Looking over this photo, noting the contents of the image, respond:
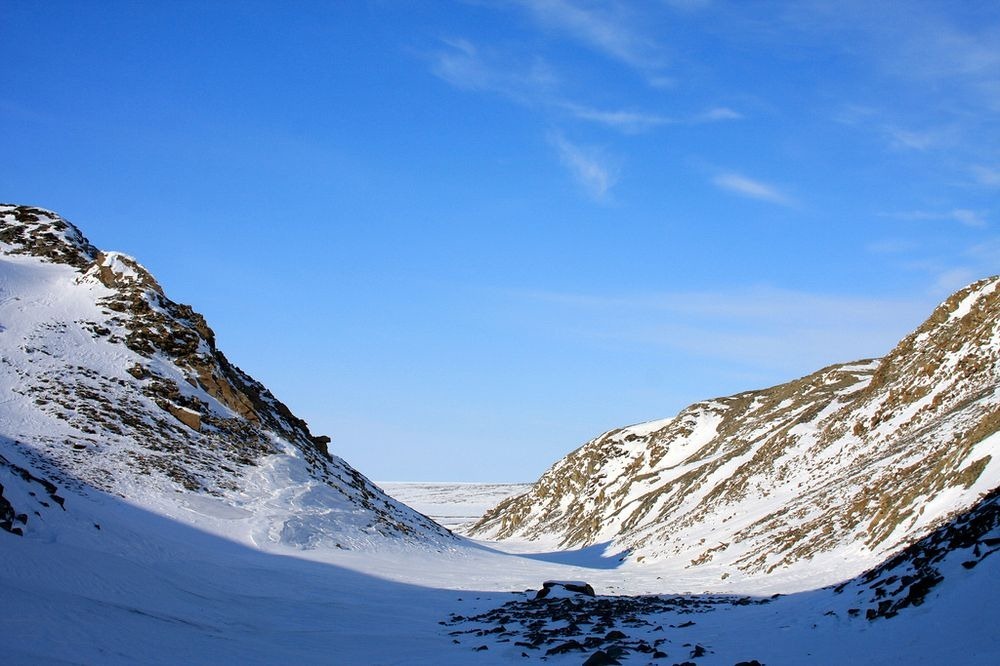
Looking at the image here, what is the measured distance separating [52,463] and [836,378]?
54.7m

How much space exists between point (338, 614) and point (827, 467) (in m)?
27.0

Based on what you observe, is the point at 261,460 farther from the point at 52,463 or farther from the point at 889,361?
the point at 889,361

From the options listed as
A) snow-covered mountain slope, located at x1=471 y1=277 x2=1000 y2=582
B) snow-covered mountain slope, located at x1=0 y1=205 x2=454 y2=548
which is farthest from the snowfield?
snow-covered mountain slope, located at x1=471 y1=277 x2=1000 y2=582

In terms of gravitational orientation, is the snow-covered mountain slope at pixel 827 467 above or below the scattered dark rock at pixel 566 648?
above

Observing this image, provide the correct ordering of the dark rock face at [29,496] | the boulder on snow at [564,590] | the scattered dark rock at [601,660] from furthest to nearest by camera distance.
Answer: the boulder on snow at [564,590] → the dark rock face at [29,496] → the scattered dark rock at [601,660]

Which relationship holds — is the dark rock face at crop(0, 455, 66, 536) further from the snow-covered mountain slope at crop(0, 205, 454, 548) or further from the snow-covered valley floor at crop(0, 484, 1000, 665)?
the snow-covered mountain slope at crop(0, 205, 454, 548)

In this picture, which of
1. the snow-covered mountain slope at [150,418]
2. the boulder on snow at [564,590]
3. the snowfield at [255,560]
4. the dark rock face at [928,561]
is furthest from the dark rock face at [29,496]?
the dark rock face at [928,561]

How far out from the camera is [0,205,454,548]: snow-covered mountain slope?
111 ft

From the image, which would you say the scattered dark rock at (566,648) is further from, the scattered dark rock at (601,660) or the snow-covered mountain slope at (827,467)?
the snow-covered mountain slope at (827,467)

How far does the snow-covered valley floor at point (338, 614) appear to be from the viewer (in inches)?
453

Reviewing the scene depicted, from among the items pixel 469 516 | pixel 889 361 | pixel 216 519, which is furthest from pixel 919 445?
pixel 469 516

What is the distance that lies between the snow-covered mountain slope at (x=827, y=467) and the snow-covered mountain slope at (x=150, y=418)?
1659 centimetres

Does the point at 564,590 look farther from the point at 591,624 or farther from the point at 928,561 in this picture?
the point at 928,561

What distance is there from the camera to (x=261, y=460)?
42.0 m
